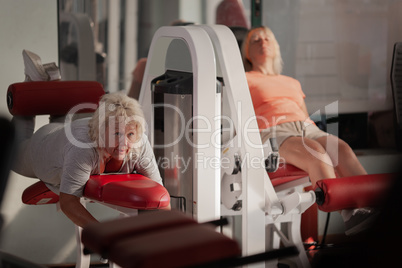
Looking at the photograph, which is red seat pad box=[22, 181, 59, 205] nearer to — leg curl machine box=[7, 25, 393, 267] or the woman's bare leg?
leg curl machine box=[7, 25, 393, 267]

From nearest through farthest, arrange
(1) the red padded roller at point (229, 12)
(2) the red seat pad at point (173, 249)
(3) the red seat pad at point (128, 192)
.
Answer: (2) the red seat pad at point (173, 249) < (3) the red seat pad at point (128, 192) < (1) the red padded roller at point (229, 12)

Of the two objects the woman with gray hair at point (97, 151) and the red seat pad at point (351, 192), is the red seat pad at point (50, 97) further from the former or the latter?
the red seat pad at point (351, 192)

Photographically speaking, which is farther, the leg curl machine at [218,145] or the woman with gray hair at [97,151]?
the leg curl machine at [218,145]

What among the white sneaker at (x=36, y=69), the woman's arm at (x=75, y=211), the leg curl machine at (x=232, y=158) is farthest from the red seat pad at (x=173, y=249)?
the white sneaker at (x=36, y=69)

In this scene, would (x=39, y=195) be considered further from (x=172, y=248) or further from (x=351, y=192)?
(x=172, y=248)

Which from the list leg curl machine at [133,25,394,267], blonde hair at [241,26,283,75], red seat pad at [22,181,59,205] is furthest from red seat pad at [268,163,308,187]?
red seat pad at [22,181,59,205]

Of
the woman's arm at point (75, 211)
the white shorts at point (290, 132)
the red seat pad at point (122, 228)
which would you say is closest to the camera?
the red seat pad at point (122, 228)

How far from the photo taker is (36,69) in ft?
9.80

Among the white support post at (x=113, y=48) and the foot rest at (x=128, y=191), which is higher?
the white support post at (x=113, y=48)

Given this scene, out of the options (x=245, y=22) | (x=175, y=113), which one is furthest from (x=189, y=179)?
(x=245, y=22)

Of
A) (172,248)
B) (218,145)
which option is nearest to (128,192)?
(218,145)

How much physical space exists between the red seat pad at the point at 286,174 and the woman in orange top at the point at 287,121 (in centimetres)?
4

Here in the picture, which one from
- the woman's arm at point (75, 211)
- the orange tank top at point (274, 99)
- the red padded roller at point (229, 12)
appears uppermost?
the red padded roller at point (229, 12)

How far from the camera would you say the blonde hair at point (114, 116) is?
2422mm
